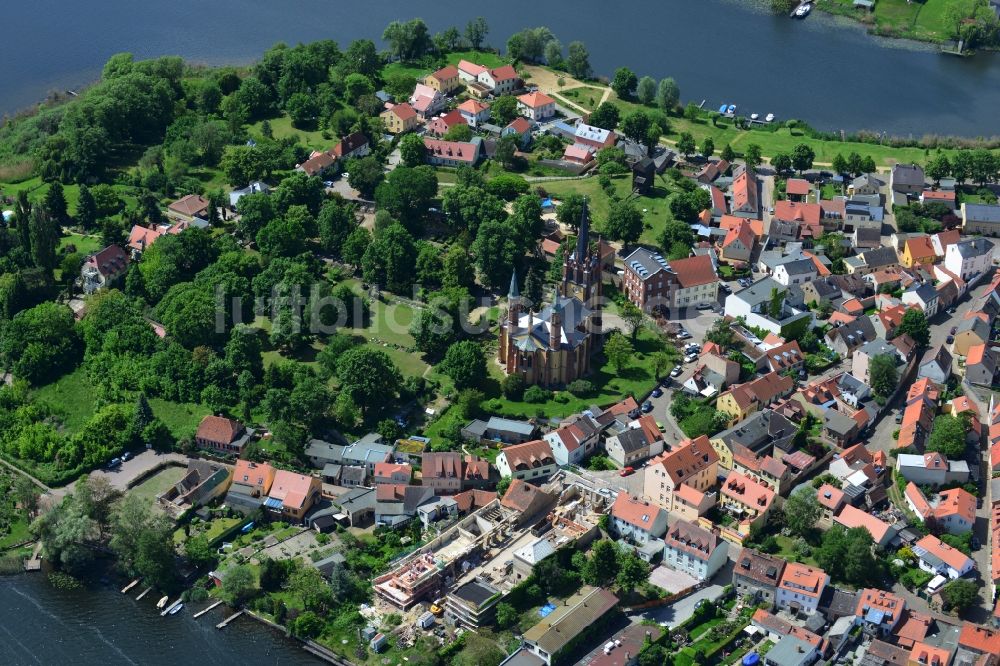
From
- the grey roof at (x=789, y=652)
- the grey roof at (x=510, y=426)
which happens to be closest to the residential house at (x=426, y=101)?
the grey roof at (x=510, y=426)

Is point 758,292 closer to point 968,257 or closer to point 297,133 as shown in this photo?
point 968,257

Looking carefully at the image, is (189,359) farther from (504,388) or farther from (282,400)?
(504,388)

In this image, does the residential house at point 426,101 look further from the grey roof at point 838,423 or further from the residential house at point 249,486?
the grey roof at point 838,423

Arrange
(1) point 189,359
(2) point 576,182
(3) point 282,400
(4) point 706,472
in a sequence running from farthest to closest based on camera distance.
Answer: (2) point 576,182, (1) point 189,359, (3) point 282,400, (4) point 706,472

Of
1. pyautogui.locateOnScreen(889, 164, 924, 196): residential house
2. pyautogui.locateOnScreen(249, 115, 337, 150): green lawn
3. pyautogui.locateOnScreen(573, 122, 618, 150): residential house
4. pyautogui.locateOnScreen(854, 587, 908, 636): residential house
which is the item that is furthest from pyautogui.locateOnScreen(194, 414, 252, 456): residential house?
pyautogui.locateOnScreen(889, 164, 924, 196): residential house

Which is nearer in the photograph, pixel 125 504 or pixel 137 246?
pixel 125 504

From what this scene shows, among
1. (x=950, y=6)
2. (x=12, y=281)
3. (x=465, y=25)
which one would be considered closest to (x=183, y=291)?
(x=12, y=281)
